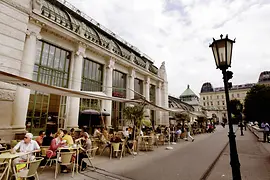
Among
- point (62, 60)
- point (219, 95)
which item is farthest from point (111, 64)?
point (219, 95)

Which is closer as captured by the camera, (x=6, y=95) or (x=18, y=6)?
(x=6, y=95)

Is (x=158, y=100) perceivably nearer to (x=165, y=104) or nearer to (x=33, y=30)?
(x=165, y=104)

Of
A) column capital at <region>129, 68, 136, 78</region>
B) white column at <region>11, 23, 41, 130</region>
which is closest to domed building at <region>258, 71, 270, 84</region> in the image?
column capital at <region>129, 68, 136, 78</region>

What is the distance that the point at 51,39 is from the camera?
10.4 metres

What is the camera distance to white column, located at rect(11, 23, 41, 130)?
26.8 feet

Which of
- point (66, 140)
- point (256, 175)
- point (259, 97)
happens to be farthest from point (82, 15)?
point (259, 97)

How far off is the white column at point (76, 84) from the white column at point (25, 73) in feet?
9.33

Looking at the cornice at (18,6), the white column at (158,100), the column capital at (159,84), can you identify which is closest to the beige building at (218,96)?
the column capital at (159,84)

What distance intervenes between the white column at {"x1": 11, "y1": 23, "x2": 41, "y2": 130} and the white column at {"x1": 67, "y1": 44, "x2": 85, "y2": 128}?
2.84 metres

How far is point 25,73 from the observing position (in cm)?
859

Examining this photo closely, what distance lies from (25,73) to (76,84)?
11.1 feet

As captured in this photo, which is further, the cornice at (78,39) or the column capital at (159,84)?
the column capital at (159,84)

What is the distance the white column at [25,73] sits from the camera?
8.17 m

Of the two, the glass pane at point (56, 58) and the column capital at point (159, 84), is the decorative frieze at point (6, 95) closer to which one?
the glass pane at point (56, 58)
